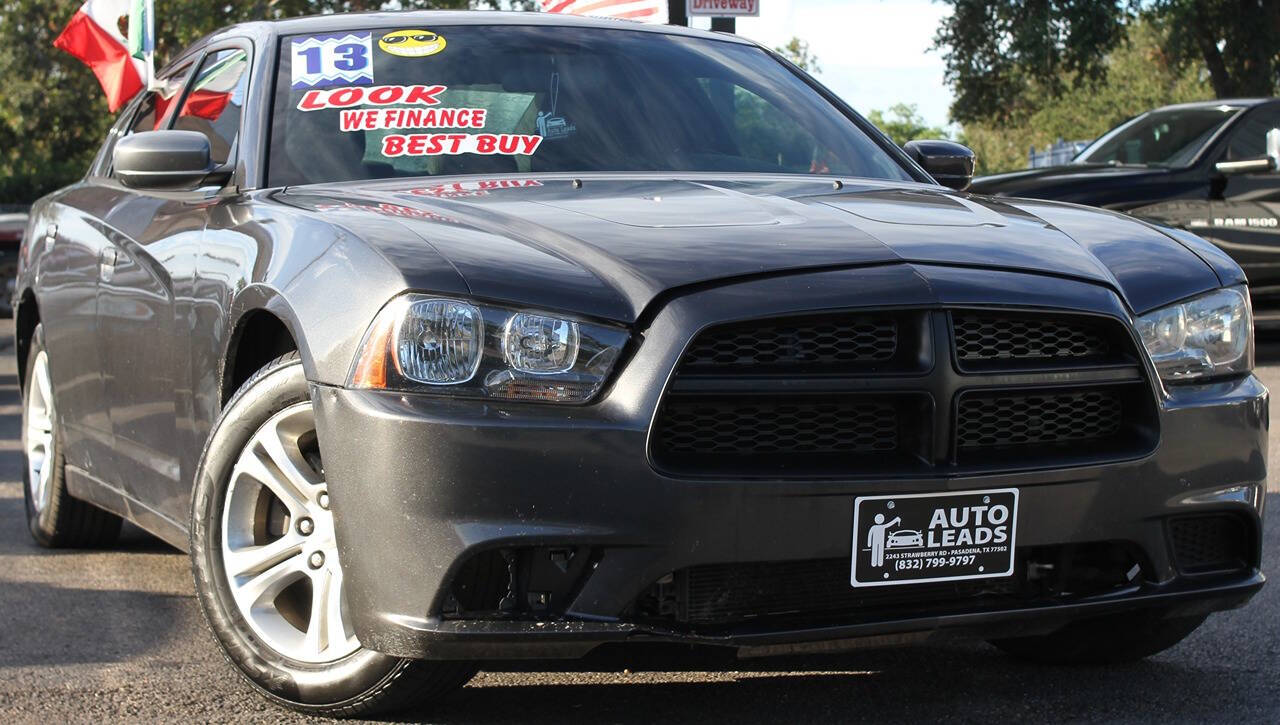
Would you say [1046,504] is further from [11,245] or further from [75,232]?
[11,245]

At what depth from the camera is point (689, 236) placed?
3.37m

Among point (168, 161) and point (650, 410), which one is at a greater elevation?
point (168, 161)

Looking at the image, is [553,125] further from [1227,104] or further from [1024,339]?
[1227,104]

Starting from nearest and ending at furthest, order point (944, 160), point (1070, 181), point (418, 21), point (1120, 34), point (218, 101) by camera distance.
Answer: point (418, 21) < point (218, 101) < point (944, 160) < point (1070, 181) < point (1120, 34)

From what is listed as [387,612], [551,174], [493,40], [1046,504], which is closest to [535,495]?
[387,612]

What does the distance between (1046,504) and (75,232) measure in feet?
10.6

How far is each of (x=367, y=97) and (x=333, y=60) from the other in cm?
20

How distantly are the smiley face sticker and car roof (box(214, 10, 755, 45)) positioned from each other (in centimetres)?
6

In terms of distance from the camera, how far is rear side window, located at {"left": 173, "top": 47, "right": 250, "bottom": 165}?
4582 millimetres

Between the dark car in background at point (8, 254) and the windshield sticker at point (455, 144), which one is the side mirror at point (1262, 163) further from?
the dark car in background at point (8, 254)

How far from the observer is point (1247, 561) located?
3.64 meters

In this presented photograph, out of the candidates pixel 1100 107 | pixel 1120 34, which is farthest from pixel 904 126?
pixel 1120 34

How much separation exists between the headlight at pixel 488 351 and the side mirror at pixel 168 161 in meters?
1.41

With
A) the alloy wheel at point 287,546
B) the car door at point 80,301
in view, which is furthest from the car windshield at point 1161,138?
the alloy wheel at point 287,546
